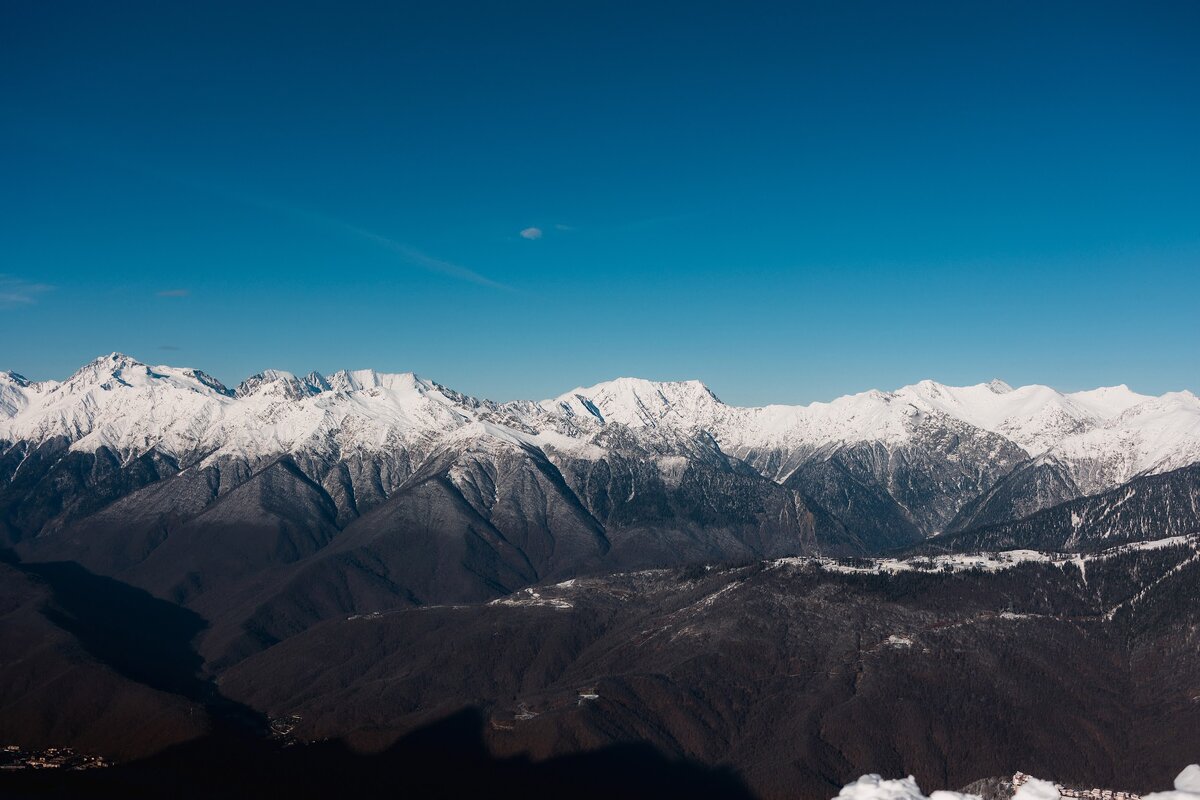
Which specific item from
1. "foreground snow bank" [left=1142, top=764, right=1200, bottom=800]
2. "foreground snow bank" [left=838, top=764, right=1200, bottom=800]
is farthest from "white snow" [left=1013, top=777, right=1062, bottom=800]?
"foreground snow bank" [left=1142, top=764, right=1200, bottom=800]

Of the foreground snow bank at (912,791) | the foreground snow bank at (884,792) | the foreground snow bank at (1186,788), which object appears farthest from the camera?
the foreground snow bank at (884,792)

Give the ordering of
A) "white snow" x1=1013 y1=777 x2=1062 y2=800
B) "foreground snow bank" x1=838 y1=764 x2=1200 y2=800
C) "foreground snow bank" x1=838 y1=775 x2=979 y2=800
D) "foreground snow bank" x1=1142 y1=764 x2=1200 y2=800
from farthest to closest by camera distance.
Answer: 1. "foreground snow bank" x1=838 y1=775 x2=979 y2=800
2. "white snow" x1=1013 y1=777 x2=1062 y2=800
3. "foreground snow bank" x1=838 y1=764 x2=1200 y2=800
4. "foreground snow bank" x1=1142 y1=764 x2=1200 y2=800

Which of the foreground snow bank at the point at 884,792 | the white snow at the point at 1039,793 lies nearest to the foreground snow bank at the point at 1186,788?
the white snow at the point at 1039,793

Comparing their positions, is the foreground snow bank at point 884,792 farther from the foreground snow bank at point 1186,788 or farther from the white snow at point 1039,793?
the foreground snow bank at point 1186,788

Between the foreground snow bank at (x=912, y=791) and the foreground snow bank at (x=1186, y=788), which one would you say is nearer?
the foreground snow bank at (x=1186, y=788)

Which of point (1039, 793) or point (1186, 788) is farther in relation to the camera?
point (1039, 793)

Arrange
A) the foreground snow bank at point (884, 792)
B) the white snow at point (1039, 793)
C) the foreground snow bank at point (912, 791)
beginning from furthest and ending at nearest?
Result: the foreground snow bank at point (884, 792) → the white snow at point (1039, 793) → the foreground snow bank at point (912, 791)

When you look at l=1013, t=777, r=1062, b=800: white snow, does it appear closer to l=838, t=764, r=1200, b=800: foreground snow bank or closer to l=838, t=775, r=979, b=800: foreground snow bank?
l=838, t=764, r=1200, b=800: foreground snow bank

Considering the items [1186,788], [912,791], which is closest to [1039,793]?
[912,791]

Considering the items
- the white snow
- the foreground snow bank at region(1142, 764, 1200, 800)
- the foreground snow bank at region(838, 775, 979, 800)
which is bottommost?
the foreground snow bank at region(838, 775, 979, 800)

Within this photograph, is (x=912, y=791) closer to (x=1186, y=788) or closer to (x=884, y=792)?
A: (x=884, y=792)

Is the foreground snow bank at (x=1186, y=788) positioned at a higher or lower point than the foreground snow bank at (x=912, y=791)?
higher
